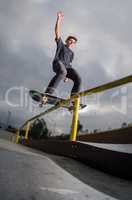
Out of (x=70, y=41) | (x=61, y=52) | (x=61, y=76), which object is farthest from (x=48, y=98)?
(x=70, y=41)

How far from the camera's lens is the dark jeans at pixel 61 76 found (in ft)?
20.2

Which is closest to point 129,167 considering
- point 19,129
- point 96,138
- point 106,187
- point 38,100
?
point 106,187

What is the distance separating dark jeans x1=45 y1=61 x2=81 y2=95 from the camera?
6.17 metres

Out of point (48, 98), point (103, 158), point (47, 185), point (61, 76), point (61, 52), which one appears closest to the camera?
point (47, 185)

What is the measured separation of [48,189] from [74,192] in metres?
0.18

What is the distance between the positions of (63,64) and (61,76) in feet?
1.04

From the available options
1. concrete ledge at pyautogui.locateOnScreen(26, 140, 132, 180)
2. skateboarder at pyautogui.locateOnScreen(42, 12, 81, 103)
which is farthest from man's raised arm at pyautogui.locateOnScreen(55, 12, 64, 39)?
concrete ledge at pyautogui.locateOnScreen(26, 140, 132, 180)

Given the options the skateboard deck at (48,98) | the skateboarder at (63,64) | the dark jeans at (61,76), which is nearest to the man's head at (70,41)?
the skateboarder at (63,64)

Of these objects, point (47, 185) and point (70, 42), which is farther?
point (70, 42)

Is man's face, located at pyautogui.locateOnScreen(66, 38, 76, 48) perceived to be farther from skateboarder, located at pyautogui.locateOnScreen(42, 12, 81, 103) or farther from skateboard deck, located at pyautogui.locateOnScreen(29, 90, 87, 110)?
skateboard deck, located at pyautogui.locateOnScreen(29, 90, 87, 110)

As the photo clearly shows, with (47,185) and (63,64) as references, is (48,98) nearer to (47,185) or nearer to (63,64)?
(63,64)

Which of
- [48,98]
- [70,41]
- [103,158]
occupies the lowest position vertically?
[103,158]

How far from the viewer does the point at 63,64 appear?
6285 millimetres

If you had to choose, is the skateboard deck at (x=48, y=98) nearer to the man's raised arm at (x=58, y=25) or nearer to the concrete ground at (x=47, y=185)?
the man's raised arm at (x=58, y=25)
